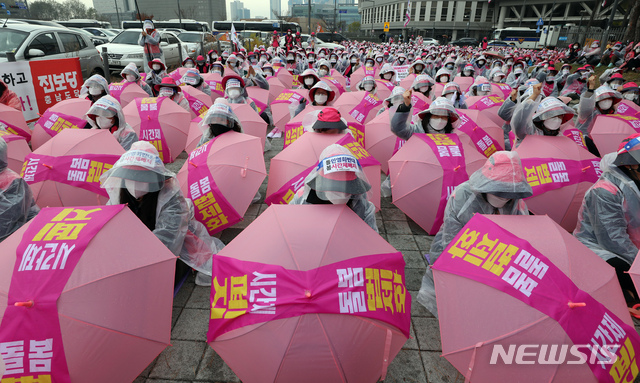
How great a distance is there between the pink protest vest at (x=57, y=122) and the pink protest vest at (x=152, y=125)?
85 cm

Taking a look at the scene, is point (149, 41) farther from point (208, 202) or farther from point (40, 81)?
point (208, 202)

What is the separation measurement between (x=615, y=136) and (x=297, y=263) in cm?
573

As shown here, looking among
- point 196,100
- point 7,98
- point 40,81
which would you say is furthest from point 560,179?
point 40,81

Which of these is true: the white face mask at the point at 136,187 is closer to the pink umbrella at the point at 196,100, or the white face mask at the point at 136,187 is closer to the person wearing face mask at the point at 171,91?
the person wearing face mask at the point at 171,91

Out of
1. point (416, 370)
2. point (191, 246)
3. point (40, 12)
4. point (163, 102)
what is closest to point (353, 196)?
point (416, 370)

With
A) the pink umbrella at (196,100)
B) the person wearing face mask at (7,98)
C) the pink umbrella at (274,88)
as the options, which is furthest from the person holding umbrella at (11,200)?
the pink umbrella at (274,88)

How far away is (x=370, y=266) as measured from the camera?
2.20 m

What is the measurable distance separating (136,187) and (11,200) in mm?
1211

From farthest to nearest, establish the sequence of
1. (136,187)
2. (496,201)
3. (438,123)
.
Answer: (438,123) → (496,201) → (136,187)

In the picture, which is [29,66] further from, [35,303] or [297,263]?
[297,263]

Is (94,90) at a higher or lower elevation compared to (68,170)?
higher

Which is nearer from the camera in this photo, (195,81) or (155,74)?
(195,81)

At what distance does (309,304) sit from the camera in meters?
1.90

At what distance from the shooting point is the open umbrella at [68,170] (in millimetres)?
3543
